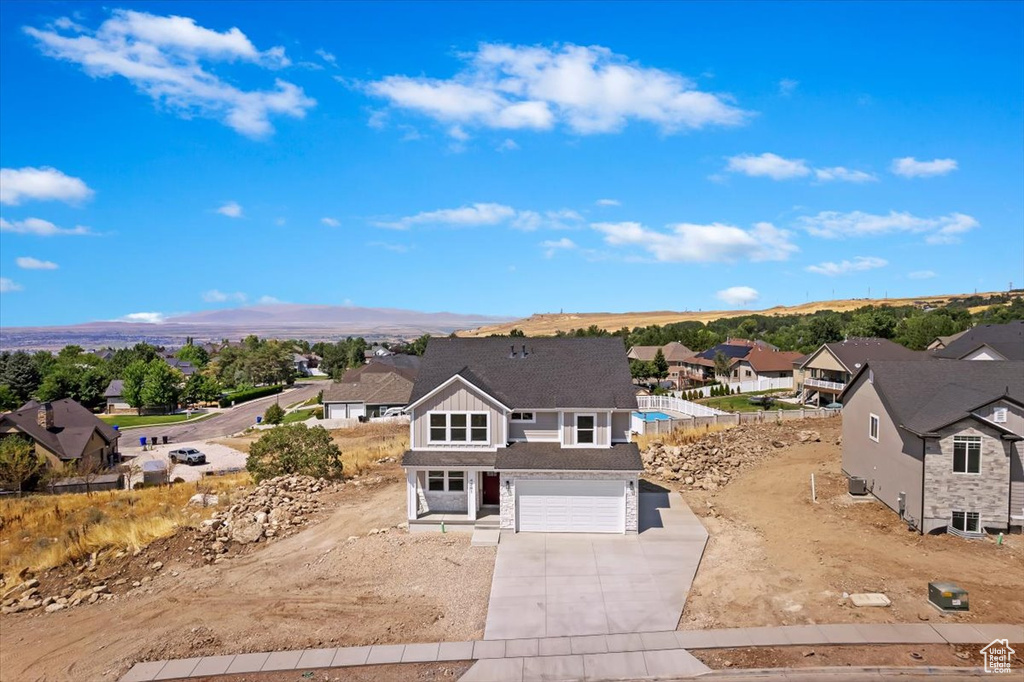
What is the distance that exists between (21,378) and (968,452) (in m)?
118

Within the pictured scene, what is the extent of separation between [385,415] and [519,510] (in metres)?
44.0

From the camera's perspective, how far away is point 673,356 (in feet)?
322

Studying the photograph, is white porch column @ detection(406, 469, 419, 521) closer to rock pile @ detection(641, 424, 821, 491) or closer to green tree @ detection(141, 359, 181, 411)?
rock pile @ detection(641, 424, 821, 491)

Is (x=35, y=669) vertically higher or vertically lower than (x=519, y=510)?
lower

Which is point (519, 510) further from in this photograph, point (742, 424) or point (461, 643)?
point (742, 424)

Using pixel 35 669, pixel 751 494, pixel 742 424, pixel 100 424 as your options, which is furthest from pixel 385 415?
pixel 35 669

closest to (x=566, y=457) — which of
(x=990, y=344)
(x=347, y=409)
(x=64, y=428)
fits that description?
(x=990, y=344)

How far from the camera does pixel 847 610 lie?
18578 mm

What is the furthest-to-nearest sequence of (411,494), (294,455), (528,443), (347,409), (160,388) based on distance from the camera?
(160,388) < (347,409) < (294,455) < (528,443) < (411,494)

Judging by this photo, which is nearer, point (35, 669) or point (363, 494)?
point (35, 669)

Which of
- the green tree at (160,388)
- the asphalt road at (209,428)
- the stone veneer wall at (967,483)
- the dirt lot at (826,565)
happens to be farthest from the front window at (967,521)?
the green tree at (160,388)

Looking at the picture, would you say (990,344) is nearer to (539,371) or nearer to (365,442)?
(539,371)

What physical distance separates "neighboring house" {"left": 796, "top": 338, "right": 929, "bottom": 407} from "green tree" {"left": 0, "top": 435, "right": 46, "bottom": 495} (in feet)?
210

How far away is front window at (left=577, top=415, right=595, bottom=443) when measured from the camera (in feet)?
87.6
